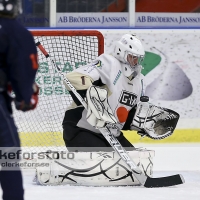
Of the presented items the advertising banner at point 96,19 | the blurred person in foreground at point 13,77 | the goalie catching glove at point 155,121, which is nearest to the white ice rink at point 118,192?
the goalie catching glove at point 155,121

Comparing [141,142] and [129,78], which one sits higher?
[129,78]

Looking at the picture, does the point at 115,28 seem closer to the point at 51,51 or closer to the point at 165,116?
the point at 51,51

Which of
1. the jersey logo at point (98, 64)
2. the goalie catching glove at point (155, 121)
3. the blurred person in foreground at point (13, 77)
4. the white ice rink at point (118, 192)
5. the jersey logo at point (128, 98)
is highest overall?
the blurred person in foreground at point (13, 77)

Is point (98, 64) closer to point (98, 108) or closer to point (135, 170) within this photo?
point (98, 108)

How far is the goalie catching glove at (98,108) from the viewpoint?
3.82 m

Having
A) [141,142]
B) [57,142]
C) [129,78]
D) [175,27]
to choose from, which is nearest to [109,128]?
[129,78]

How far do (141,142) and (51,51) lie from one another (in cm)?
111

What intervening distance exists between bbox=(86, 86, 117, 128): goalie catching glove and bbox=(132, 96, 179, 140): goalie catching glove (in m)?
0.36

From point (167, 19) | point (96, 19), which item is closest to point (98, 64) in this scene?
point (96, 19)

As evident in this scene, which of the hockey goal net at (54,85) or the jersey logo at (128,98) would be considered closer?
the jersey logo at (128,98)

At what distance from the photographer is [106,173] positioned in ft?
12.7

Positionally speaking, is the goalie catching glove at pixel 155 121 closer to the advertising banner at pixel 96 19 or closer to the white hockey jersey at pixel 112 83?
the white hockey jersey at pixel 112 83

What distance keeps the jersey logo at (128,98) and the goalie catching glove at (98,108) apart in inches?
8.3

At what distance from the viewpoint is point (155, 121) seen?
4242mm
